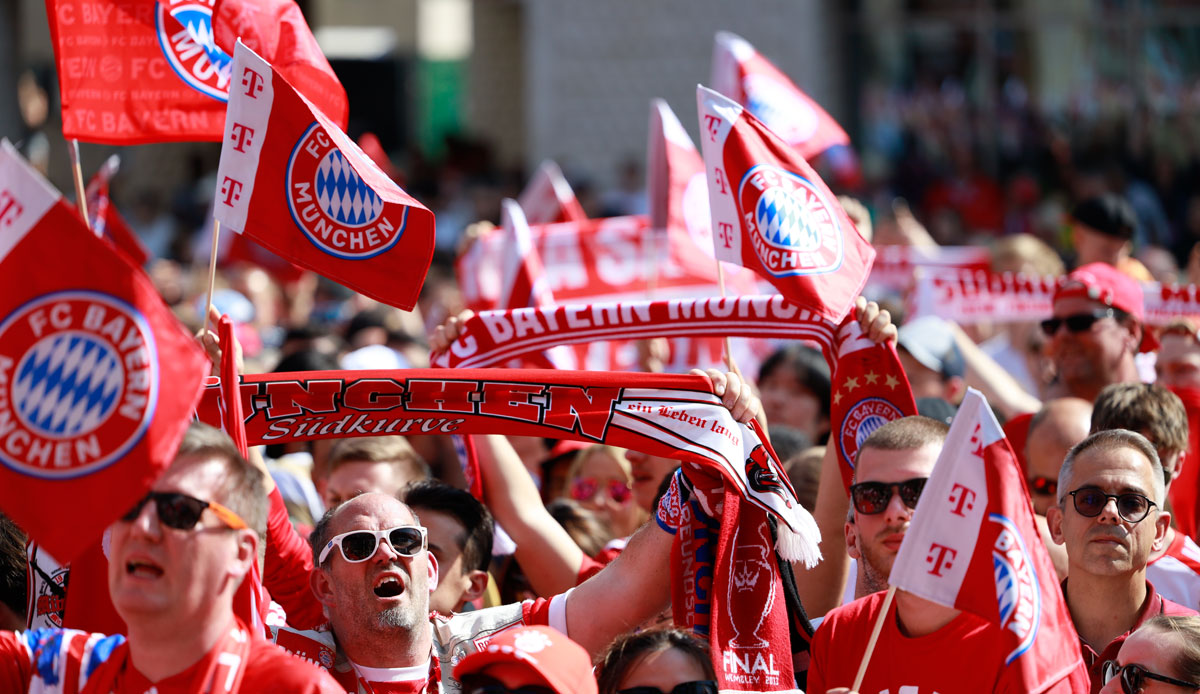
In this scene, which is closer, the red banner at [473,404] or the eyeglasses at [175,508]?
the eyeglasses at [175,508]

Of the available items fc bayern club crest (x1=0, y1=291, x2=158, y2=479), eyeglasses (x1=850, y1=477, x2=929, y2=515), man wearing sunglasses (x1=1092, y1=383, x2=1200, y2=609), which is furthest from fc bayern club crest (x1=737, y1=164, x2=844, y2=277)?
fc bayern club crest (x1=0, y1=291, x2=158, y2=479)

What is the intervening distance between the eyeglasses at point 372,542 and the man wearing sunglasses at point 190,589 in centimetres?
82

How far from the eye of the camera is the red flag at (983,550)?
3316 millimetres

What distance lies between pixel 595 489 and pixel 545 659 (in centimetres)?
275

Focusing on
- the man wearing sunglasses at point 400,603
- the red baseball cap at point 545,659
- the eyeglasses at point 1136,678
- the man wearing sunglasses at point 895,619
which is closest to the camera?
the red baseball cap at point 545,659

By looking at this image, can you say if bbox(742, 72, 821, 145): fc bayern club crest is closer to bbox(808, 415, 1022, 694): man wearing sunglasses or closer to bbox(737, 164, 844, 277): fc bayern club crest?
bbox(737, 164, 844, 277): fc bayern club crest

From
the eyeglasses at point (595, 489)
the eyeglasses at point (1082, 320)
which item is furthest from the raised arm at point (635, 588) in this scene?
the eyeglasses at point (1082, 320)

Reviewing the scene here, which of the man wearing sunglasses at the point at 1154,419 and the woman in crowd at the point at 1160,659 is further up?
the man wearing sunglasses at the point at 1154,419

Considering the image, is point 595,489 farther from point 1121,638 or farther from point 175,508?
point 175,508

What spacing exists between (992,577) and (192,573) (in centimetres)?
162

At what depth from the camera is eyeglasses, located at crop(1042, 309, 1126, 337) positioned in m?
5.80

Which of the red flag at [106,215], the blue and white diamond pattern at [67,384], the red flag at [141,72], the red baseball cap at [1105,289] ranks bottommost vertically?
the blue and white diamond pattern at [67,384]

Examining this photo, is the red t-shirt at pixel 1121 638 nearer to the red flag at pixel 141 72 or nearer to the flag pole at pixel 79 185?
the flag pole at pixel 79 185

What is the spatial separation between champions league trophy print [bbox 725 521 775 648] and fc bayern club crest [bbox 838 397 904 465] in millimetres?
672
